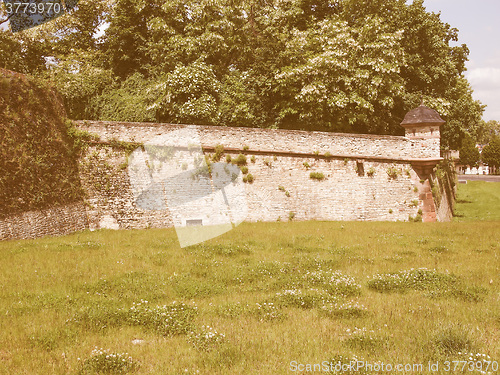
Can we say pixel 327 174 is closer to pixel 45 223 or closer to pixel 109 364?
pixel 45 223

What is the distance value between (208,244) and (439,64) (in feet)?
73.7

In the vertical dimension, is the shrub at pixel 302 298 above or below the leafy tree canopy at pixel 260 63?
below

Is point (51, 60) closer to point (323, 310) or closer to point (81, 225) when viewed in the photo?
point (81, 225)

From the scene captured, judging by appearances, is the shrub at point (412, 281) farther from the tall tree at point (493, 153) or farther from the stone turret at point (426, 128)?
the tall tree at point (493, 153)

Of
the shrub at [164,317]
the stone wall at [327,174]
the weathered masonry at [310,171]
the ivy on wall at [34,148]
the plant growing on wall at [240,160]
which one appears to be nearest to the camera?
the shrub at [164,317]

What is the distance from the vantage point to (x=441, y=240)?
12.8 meters

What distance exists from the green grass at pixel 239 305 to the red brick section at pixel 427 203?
7842mm

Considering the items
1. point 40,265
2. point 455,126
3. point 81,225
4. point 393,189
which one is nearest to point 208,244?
point 40,265

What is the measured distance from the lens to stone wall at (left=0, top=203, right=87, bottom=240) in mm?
13371

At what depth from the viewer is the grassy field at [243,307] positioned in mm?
5230

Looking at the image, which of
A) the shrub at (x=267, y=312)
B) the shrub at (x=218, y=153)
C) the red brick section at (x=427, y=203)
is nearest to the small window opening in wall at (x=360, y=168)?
the red brick section at (x=427, y=203)

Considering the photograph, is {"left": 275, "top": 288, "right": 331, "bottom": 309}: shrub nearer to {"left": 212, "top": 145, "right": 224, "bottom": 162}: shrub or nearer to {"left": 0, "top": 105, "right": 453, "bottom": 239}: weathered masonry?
{"left": 0, "top": 105, "right": 453, "bottom": 239}: weathered masonry

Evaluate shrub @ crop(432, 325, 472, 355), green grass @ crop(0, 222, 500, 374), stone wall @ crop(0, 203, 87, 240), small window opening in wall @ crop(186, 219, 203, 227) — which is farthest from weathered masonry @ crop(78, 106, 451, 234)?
shrub @ crop(432, 325, 472, 355)

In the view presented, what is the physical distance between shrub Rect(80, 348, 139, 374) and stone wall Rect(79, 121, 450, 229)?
12.7m
